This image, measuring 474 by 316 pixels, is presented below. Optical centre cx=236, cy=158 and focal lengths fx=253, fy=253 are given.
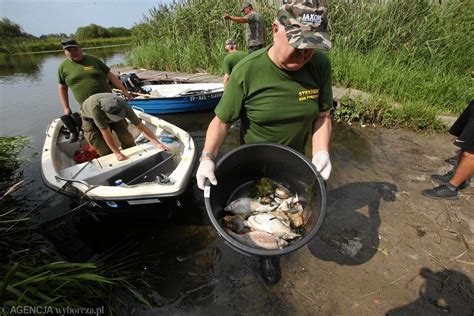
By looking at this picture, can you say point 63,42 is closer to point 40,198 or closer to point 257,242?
point 40,198

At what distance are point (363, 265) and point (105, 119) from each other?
3636 millimetres

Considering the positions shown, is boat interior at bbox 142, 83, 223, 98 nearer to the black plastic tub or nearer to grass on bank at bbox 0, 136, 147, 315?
grass on bank at bbox 0, 136, 147, 315

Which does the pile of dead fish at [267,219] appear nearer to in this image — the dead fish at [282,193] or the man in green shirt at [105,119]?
the dead fish at [282,193]

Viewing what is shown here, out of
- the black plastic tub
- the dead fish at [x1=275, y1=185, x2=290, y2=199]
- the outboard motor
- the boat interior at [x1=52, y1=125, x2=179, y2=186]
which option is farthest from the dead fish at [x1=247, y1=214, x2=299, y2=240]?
the outboard motor

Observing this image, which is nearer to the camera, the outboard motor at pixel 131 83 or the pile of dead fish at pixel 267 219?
the pile of dead fish at pixel 267 219

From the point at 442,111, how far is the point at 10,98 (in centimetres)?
1560

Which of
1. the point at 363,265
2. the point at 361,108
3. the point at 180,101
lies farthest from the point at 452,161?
the point at 180,101

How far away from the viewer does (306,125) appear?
1745 mm

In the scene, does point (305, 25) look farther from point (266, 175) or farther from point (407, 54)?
point (407, 54)

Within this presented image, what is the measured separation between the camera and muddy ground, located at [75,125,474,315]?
2.22 meters

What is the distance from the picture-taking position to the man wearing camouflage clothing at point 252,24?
6.53m

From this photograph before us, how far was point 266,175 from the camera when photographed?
200 cm

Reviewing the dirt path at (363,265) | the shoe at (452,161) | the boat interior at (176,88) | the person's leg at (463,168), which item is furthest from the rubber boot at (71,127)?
the shoe at (452,161)

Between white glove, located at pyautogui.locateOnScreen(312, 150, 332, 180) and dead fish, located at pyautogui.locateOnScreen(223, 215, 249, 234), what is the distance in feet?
2.02
